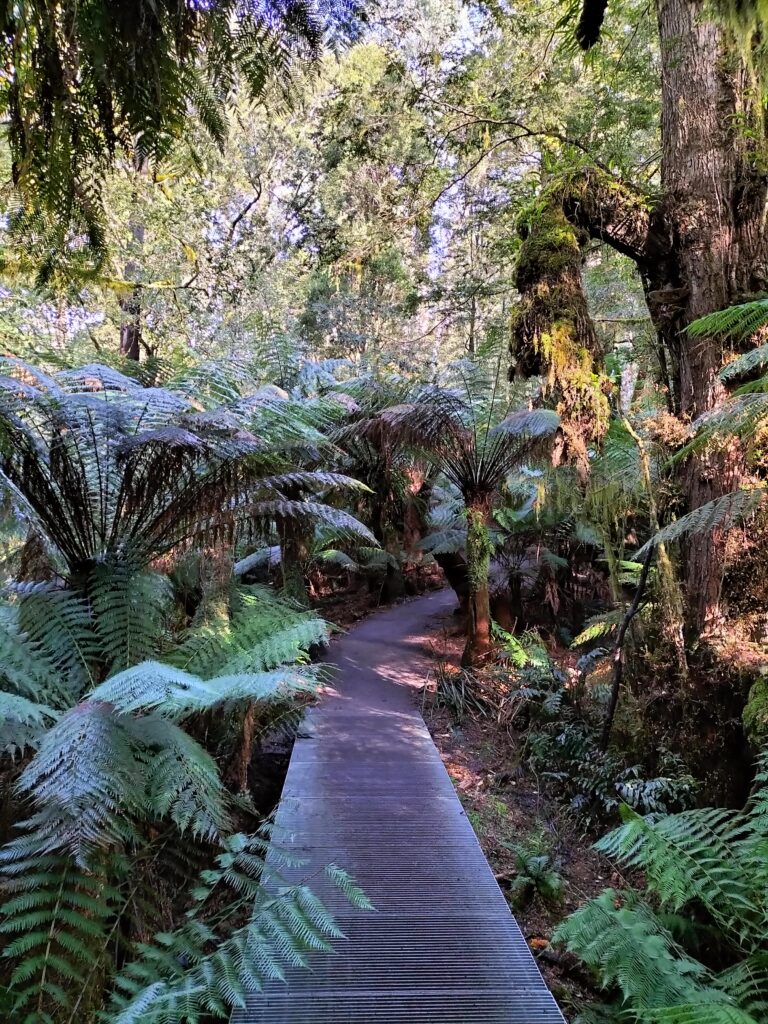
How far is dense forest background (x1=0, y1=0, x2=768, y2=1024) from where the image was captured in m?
1.58

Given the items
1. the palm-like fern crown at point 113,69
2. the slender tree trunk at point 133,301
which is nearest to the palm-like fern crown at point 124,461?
the palm-like fern crown at point 113,69

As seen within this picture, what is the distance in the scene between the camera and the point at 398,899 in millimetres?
2389

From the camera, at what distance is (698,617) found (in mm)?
3318

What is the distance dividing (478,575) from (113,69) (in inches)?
191

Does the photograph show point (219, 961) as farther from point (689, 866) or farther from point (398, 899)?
point (689, 866)

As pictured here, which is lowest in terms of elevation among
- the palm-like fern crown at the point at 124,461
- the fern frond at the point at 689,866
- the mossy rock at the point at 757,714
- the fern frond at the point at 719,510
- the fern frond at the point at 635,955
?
the fern frond at the point at 635,955

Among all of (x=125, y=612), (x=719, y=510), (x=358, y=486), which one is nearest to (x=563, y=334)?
(x=719, y=510)

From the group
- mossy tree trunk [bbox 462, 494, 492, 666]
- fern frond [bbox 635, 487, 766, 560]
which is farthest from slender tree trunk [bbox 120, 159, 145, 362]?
fern frond [bbox 635, 487, 766, 560]

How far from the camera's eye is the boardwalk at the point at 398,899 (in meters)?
1.87

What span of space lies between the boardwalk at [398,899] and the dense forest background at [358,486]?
18cm

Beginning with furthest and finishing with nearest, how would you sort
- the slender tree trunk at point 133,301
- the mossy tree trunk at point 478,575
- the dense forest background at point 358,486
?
the slender tree trunk at point 133,301
the mossy tree trunk at point 478,575
the dense forest background at point 358,486

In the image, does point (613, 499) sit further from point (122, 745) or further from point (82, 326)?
point (82, 326)

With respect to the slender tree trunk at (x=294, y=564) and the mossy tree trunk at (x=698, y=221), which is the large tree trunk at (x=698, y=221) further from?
the slender tree trunk at (x=294, y=564)

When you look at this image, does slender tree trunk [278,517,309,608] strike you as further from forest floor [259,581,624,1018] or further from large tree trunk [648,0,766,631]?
large tree trunk [648,0,766,631]
